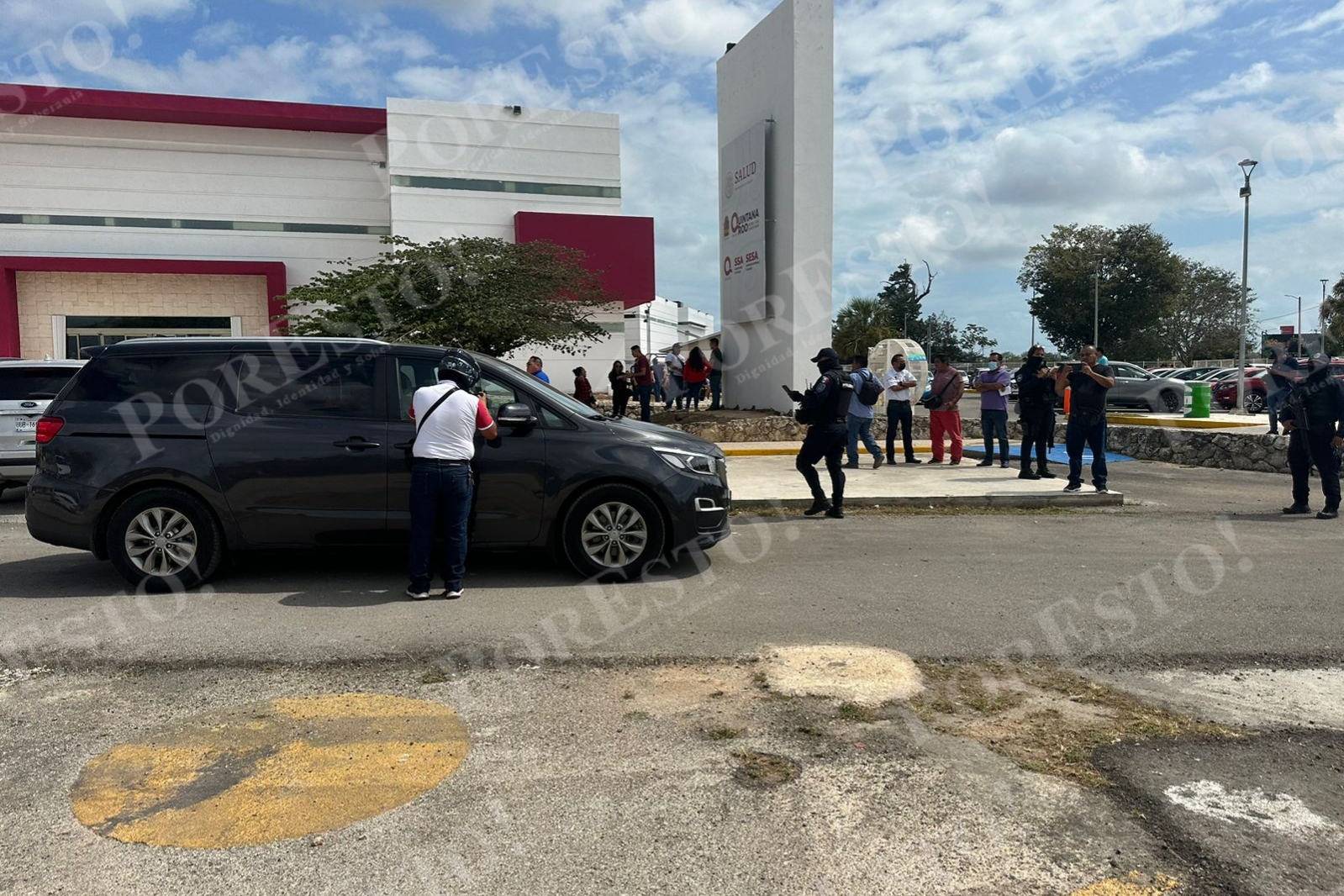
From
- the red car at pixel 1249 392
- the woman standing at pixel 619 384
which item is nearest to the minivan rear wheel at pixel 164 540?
Result: the woman standing at pixel 619 384

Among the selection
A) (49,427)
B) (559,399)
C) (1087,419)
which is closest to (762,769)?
(559,399)

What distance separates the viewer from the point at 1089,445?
1104 centimetres

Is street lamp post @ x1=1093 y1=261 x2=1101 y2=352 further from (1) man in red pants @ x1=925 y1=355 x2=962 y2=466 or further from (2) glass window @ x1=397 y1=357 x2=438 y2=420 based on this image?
(2) glass window @ x1=397 y1=357 x2=438 y2=420

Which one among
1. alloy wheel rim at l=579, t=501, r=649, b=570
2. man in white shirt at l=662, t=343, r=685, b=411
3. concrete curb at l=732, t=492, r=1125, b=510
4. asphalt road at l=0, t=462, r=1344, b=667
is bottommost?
asphalt road at l=0, t=462, r=1344, b=667

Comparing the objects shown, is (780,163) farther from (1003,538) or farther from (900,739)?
(900,739)

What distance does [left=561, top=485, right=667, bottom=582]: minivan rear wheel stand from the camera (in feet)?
21.6

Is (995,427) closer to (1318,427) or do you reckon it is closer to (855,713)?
(1318,427)

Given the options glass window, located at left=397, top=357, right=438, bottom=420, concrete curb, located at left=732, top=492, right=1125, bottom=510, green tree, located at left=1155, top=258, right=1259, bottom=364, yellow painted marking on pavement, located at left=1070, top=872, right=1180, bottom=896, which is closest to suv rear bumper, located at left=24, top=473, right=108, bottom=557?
glass window, located at left=397, top=357, right=438, bottom=420

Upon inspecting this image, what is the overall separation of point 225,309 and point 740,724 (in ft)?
110

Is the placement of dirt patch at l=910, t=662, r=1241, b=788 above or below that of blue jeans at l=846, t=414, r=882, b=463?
below

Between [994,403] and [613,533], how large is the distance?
8275 mm

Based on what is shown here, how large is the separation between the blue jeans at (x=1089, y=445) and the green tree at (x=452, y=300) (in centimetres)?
958

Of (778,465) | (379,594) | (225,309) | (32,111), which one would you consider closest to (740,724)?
(379,594)

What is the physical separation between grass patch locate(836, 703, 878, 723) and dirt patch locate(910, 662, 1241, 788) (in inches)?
8.5
